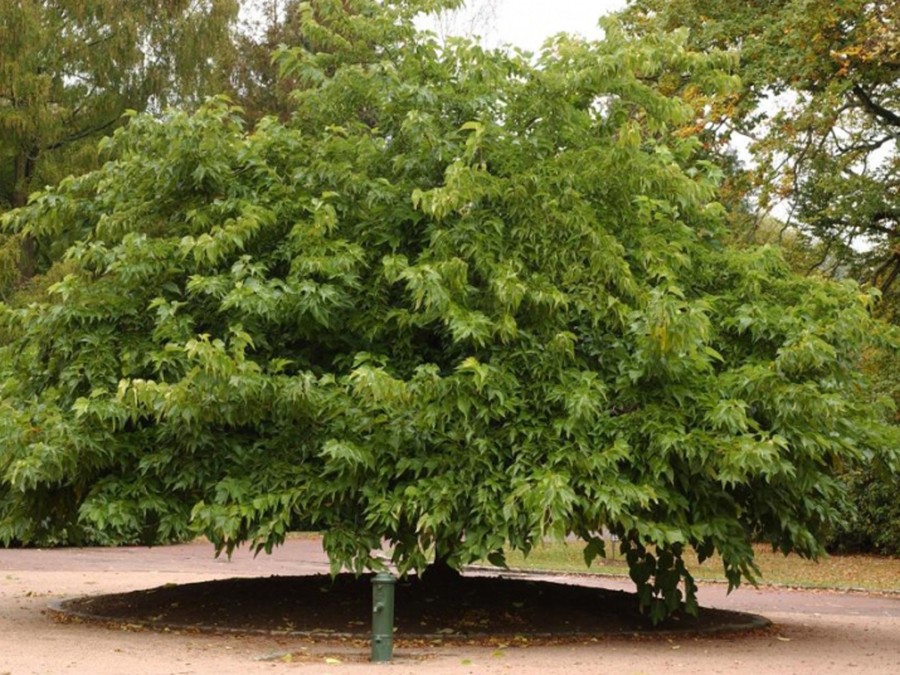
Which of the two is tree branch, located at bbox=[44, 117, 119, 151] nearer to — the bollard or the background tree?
the background tree

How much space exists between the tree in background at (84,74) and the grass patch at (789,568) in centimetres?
1459

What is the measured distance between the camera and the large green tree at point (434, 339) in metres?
11.9

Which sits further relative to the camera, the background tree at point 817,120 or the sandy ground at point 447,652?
the background tree at point 817,120

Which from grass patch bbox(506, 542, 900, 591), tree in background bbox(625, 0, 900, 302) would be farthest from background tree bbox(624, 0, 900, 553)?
grass patch bbox(506, 542, 900, 591)

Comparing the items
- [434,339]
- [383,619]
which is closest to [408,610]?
[383,619]

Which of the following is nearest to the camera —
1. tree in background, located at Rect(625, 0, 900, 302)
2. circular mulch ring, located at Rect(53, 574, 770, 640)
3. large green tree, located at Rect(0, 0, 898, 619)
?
large green tree, located at Rect(0, 0, 898, 619)

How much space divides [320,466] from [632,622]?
403cm

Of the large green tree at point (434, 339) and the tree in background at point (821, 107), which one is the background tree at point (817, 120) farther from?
the large green tree at point (434, 339)

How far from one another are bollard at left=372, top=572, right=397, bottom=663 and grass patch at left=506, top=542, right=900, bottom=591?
10464mm

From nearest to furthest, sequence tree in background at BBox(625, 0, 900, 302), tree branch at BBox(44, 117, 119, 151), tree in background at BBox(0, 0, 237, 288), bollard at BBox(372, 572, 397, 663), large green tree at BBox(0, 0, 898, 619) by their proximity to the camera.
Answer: bollard at BBox(372, 572, 397, 663), large green tree at BBox(0, 0, 898, 619), tree in background at BBox(625, 0, 900, 302), tree in background at BBox(0, 0, 237, 288), tree branch at BBox(44, 117, 119, 151)

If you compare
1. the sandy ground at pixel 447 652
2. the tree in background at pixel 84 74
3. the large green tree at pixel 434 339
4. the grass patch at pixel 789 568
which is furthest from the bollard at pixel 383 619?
the tree in background at pixel 84 74

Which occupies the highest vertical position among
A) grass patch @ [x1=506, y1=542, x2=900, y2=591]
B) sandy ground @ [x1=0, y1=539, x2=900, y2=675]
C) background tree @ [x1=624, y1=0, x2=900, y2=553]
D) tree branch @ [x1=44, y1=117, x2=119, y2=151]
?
tree branch @ [x1=44, y1=117, x2=119, y2=151]

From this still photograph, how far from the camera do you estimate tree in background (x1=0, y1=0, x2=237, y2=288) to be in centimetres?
3209

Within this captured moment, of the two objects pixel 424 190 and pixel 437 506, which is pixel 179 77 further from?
pixel 437 506
